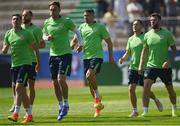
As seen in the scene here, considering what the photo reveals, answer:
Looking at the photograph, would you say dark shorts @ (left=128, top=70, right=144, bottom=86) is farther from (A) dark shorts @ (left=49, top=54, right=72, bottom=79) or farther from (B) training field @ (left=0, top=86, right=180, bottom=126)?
(A) dark shorts @ (left=49, top=54, right=72, bottom=79)

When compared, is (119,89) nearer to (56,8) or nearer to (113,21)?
(113,21)

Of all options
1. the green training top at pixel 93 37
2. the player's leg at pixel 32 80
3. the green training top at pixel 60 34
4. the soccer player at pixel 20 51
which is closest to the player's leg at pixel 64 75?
the green training top at pixel 60 34

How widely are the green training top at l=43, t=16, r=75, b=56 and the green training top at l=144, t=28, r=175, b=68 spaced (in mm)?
1876

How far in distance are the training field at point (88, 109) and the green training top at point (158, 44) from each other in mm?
1303

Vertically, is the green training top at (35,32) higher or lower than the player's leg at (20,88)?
higher

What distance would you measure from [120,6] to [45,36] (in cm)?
1846

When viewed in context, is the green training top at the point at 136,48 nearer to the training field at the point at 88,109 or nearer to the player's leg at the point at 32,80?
the training field at the point at 88,109

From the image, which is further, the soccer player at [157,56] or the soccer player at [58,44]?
the soccer player at [58,44]

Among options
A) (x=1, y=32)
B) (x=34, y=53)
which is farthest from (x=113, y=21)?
(x=34, y=53)

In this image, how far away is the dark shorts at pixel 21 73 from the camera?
66.3 feet

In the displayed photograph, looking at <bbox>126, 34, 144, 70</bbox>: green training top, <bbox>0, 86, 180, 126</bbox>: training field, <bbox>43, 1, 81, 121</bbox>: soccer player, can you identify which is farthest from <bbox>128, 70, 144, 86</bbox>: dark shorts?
<bbox>43, 1, 81, 121</bbox>: soccer player

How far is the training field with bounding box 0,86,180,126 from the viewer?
19.7m

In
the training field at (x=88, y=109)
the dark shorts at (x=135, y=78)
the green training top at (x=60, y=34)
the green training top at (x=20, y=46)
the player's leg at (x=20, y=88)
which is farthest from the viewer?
the dark shorts at (x=135, y=78)

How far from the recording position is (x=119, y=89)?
34.0 m
